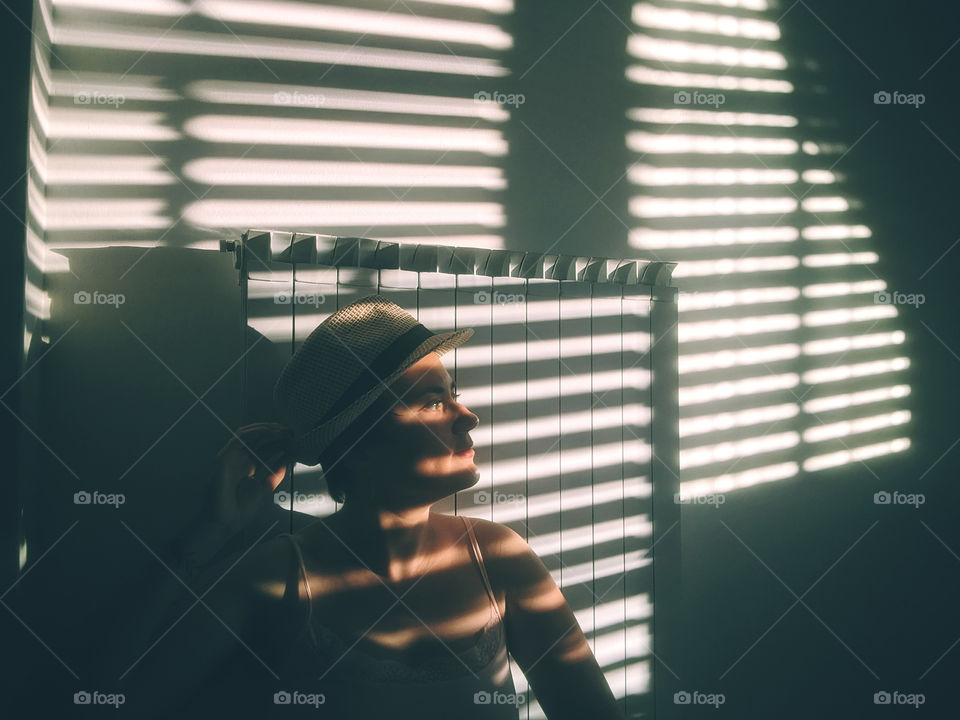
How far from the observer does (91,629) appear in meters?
1.13

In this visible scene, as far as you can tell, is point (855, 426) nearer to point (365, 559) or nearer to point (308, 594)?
point (365, 559)

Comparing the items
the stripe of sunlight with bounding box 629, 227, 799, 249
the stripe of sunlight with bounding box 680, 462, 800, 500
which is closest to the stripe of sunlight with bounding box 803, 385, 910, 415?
the stripe of sunlight with bounding box 680, 462, 800, 500

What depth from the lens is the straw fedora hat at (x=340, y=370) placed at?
1.01 m

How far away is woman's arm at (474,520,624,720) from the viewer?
3.82 ft

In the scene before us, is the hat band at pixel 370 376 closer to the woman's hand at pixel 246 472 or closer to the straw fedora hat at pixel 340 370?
the straw fedora hat at pixel 340 370

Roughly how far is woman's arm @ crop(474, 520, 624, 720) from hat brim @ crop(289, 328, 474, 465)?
0.34 meters

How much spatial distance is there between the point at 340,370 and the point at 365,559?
1.06ft

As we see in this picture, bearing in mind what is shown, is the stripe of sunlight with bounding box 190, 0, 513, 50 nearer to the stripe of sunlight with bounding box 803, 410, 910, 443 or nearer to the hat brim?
the hat brim

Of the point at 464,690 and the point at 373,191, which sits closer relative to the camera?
the point at 464,690

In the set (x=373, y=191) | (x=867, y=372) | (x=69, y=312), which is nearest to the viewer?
(x=69, y=312)

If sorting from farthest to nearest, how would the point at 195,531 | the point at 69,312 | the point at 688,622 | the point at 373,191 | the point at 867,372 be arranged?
the point at 867,372
the point at 688,622
the point at 373,191
the point at 69,312
the point at 195,531

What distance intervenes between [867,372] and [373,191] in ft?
4.44

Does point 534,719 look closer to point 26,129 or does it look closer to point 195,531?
point 195,531

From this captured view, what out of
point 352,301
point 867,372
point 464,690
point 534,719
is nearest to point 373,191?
point 352,301
